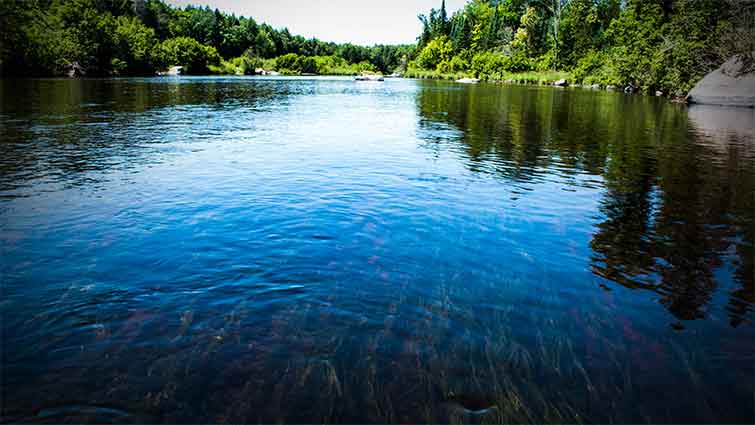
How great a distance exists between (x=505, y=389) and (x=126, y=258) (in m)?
7.10

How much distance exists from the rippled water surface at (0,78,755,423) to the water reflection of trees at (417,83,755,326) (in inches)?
3.5

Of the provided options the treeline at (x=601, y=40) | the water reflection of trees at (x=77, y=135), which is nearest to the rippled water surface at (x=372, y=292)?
the water reflection of trees at (x=77, y=135)

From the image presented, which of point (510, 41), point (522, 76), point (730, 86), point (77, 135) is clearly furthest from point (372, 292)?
point (510, 41)

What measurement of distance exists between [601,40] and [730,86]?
67.9 meters

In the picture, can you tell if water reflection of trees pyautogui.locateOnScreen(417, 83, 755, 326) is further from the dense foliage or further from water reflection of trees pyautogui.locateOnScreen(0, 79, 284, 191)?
the dense foliage

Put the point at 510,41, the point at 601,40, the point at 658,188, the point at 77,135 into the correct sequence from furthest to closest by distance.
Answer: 1. the point at 510,41
2. the point at 601,40
3. the point at 77,135
4. the point at 658,188

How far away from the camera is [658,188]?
1473 cm

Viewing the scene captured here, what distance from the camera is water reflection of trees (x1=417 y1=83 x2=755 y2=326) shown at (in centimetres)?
830

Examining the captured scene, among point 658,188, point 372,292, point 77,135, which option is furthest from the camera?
point 77,135

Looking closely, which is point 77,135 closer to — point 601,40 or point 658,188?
point 658,188

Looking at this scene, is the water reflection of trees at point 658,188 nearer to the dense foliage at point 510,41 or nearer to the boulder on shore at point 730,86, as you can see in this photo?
the boulder on shore at point 730,86

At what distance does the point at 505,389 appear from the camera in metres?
5.20

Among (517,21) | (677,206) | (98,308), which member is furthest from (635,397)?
(517,21)

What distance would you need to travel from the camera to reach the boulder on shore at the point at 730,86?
4138 cm
